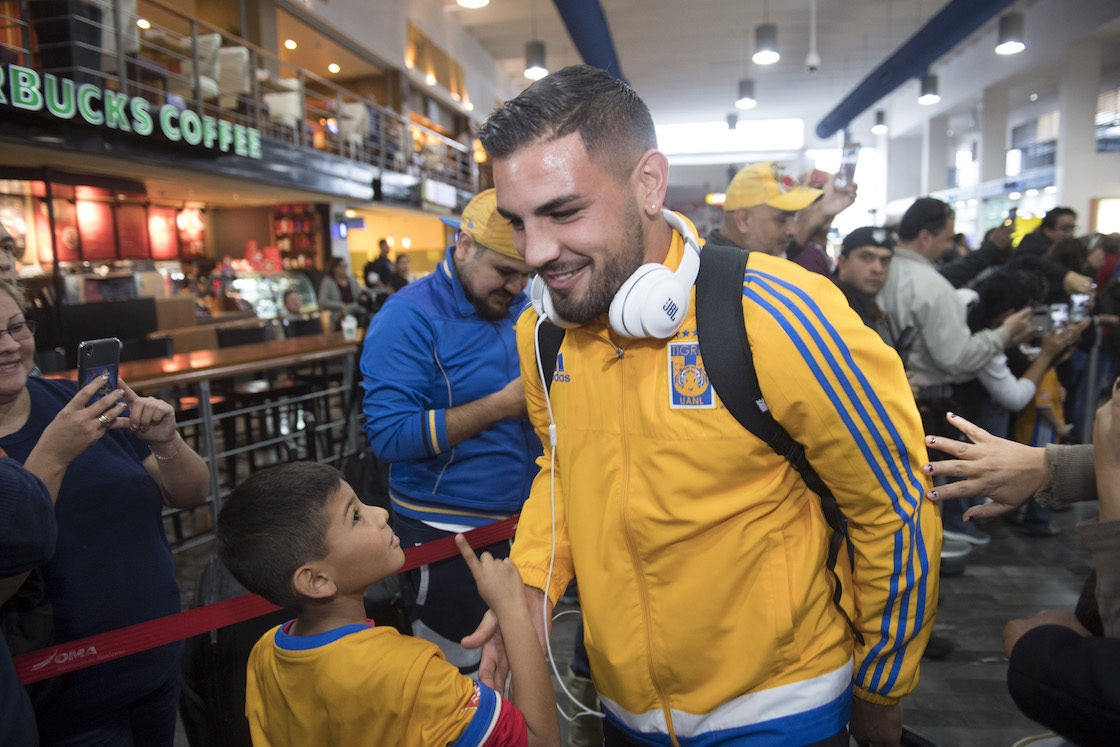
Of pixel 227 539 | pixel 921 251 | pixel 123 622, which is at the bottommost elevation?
pixel 123 622

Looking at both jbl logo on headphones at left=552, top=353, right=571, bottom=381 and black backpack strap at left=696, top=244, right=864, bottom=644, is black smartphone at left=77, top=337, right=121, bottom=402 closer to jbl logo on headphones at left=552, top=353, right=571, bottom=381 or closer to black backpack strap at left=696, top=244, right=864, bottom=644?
jbl logo on headphones at left=552, top=353, right=571, bottom=381

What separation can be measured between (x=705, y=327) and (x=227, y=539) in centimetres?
92

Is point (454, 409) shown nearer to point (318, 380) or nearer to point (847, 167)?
point (847, 167)

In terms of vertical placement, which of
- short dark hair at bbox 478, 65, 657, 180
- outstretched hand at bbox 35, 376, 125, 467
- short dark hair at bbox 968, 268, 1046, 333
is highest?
short dark hair at bbox 478, 65, 657, 180

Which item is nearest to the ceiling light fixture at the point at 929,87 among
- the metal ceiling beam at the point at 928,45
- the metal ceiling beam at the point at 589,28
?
the metal ceiling beam at the point at 928,45

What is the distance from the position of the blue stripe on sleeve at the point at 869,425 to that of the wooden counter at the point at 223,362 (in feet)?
10.3

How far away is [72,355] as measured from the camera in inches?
285

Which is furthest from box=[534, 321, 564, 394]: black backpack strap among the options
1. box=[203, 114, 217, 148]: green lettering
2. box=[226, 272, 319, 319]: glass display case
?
box=[226, 272, 319, 319]: glass display case

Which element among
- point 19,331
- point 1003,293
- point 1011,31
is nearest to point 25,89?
point 19,331

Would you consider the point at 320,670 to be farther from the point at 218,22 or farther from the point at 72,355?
the point at 218,22

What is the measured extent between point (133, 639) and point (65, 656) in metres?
0.12

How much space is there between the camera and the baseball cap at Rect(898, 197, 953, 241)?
3496 mm

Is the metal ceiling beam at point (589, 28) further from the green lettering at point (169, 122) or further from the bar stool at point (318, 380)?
the green lettering at point (169, 122)

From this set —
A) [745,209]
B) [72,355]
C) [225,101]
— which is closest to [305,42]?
[225,101]
